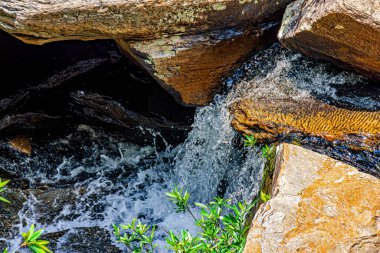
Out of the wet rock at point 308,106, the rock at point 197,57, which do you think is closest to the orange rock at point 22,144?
the rock at point 197,57

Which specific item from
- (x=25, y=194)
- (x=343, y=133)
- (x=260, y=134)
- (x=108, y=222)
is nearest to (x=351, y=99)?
(x=343, y=133)

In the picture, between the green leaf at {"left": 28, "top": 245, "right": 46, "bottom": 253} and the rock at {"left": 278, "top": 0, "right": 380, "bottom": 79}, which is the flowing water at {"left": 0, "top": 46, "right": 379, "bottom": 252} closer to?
the rock at {"left": 278, "top": 0, "right": 380, "bottom": 79}

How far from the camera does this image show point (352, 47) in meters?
3.79

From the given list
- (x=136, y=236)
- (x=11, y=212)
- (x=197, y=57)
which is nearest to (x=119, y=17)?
(x=197, y=57)

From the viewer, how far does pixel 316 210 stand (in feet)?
9.27

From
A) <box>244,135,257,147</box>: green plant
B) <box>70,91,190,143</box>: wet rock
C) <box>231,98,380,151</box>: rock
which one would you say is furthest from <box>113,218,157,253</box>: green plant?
<box>70,91,190,143</box>: wet rock

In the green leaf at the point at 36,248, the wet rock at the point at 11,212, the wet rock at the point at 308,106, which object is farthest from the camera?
the wet rock at the point at 11,212

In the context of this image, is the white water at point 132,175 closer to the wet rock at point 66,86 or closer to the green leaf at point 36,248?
the wet rock at point 66,86

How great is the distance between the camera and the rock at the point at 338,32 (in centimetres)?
351

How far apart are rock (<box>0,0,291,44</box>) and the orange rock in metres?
2.09

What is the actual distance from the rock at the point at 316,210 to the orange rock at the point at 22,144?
3796 mm

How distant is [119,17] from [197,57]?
1033mm

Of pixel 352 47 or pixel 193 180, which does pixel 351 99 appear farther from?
pixel 193 180

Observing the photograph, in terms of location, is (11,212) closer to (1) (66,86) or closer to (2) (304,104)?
(1) (66,86)
